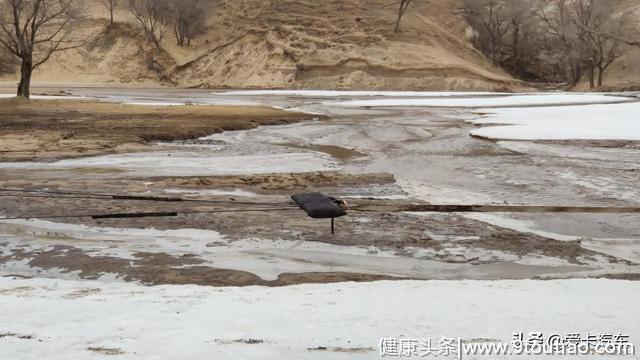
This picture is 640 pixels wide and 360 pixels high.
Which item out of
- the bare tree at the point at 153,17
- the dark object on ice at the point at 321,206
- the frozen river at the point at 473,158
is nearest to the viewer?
the dark object on ice at the point at 321,206

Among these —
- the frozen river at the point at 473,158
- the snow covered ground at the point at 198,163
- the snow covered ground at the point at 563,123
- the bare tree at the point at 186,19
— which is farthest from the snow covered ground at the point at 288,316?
the bare tree at the point at 186,19

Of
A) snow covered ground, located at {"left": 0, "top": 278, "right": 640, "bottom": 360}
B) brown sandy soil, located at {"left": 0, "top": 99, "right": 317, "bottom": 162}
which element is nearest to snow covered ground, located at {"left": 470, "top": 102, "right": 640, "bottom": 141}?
brown sandy soil, located at {"left": 0, "top": 99, "right": 317, "bottom": 162}

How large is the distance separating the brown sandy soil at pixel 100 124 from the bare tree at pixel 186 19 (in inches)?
1609

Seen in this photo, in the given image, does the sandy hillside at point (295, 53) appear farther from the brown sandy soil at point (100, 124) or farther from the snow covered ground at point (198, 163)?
the snow covered ground at point (198, 163)

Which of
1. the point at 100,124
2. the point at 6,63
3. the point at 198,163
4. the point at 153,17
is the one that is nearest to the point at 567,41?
the point at 153,17

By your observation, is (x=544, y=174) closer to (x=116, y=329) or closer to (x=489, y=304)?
(x=489, y=304)

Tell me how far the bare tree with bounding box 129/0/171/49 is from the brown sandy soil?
39.1 m

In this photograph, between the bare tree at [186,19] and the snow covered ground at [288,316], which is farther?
the bare tree at [186,19]

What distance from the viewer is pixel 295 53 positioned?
61156 millimetres

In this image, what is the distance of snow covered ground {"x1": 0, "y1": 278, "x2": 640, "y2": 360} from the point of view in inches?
160

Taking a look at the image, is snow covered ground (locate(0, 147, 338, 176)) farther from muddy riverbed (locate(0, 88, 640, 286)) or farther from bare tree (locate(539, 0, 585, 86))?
bare tree (locate(539, 0, 585, 86))

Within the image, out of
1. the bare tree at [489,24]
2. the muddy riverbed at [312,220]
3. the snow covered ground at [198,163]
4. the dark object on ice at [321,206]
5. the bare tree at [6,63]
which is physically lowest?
the muddy riverbed at [312,220]

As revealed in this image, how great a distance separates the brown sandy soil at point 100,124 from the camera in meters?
15.7

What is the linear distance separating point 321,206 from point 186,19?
65302 mm
